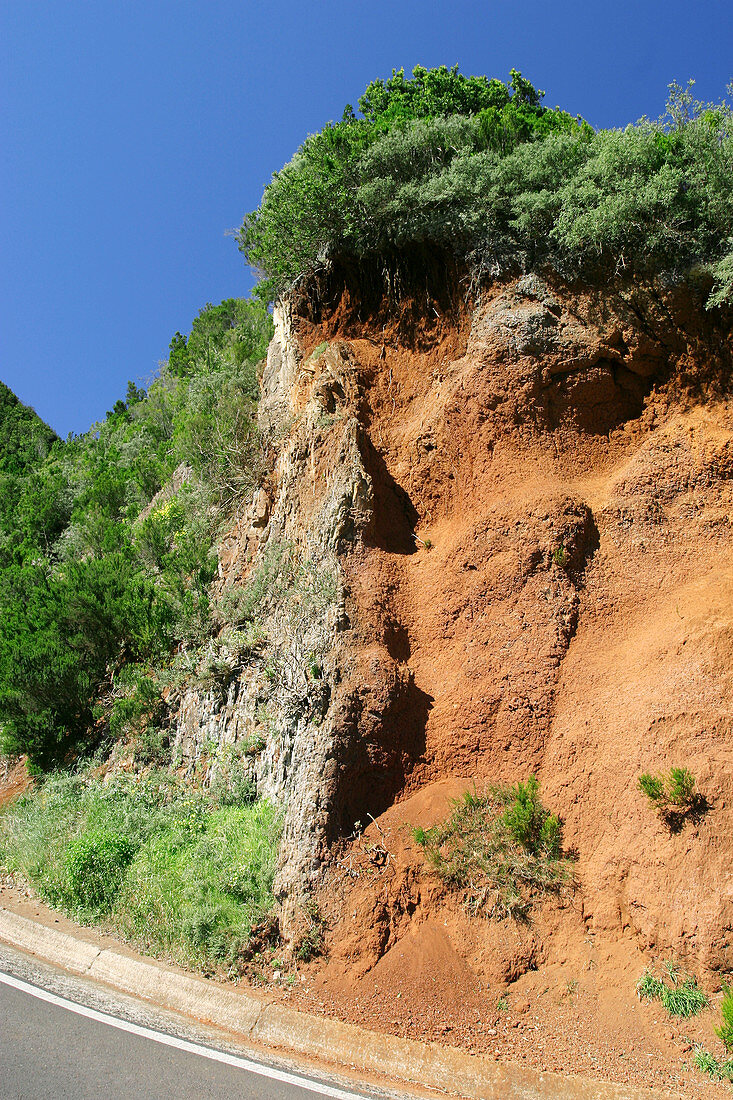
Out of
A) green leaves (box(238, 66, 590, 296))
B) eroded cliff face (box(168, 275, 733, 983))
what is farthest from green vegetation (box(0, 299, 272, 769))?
green leaves (box(238, 66, 590, 296))

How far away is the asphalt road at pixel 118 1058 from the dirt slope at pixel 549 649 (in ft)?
2.82

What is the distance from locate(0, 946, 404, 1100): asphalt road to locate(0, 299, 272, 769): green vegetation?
14.0 feet

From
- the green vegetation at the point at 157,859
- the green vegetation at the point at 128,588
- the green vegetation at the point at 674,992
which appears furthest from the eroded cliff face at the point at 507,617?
the green vegetation at the point at 128,588

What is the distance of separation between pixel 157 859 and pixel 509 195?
32.6 ft

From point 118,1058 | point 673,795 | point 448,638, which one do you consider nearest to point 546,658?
point 448,638

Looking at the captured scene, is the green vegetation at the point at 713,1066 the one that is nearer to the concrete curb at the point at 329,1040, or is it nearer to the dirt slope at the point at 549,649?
the dirt slope at the point at 549,649

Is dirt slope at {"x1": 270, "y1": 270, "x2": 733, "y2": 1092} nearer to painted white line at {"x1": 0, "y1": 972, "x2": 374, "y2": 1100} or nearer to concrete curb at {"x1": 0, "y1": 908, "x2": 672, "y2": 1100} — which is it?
concrete curb at {"x1": 0, "y1": 908, "x2": 672, "y2": 1100}

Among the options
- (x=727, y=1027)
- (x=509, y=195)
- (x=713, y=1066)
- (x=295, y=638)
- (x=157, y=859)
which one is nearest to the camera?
(x=713, y=1066)

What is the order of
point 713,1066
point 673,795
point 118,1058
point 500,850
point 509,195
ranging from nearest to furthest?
1. point 713,1066
2. point 118,1058
3. point 673,795
4. point 500,850
5. point 509,195

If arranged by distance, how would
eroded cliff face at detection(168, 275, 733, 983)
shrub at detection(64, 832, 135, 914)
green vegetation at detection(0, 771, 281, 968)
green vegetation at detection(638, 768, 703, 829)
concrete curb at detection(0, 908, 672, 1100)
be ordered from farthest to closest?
shrub at detection(64, 832, 135, 914) < green vegetation at detection(0, 771, 281, 968) < eroded cliff face at detection(168, 275, 733, 983) < green vegetation at detection(638, 768, 703, 829) < concrete curb at detection(0, 908, 672, 1100)

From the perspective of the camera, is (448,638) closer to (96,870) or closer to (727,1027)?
(727,1027)

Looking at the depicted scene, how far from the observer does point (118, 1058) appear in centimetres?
467

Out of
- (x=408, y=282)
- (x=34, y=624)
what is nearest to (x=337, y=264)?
(x=408, y=282)

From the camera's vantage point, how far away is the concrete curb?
4355 millimetres
